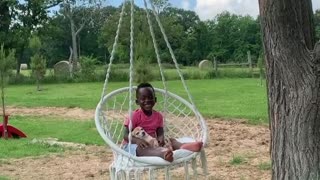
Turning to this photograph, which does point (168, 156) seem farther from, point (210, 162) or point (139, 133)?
point (210, 162)

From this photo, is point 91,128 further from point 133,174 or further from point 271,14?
point 271,14

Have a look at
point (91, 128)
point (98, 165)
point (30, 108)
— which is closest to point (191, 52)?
point (30, 108)

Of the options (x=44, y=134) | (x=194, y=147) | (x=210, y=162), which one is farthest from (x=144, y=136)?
(x=44, y=134)

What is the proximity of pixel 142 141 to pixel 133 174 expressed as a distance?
0.27 meters

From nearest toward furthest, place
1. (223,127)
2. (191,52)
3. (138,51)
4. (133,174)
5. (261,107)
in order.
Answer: (133,174), (223,127), (261,107), (138,51), (191,52)

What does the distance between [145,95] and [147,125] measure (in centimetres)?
20

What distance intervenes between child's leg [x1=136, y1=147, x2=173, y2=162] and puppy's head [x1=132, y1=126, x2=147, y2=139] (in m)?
0.13

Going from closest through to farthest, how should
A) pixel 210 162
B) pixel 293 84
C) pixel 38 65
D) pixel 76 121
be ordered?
pixel 293 84 < pixel 210 162 < pixel 76 121 < pixel 38 65

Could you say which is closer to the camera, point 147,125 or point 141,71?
point 147,125

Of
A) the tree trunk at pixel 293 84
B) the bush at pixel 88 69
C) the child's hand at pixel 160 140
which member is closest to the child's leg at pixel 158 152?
the child's hand at pixel 160 140

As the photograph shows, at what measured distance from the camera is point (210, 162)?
4.92 meters

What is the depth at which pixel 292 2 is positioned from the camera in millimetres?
2748

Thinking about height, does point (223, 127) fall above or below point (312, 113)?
below

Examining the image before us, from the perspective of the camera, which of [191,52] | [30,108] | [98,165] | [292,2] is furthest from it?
[191,52]
